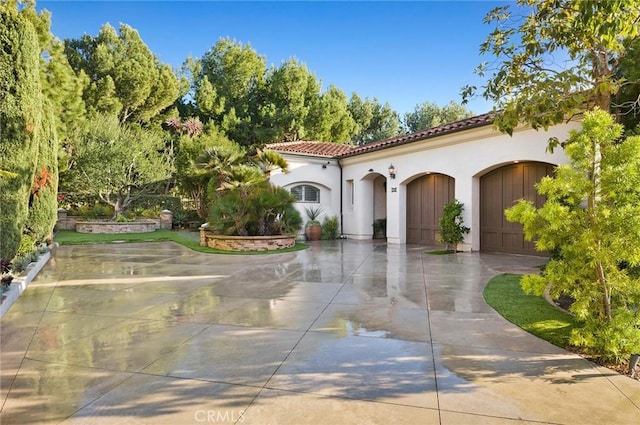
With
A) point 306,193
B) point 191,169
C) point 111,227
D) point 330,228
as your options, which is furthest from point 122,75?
point 330,228

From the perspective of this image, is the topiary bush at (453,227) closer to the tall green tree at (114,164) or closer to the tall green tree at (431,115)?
the tall green tree at (114,164)

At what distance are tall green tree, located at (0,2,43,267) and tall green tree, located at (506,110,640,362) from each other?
910 cm

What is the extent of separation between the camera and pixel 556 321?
501 centimetres

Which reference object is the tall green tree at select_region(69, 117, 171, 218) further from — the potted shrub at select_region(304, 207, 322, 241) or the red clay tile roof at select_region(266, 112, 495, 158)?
the potted shrub at select_region(304, 207, 322, 241)

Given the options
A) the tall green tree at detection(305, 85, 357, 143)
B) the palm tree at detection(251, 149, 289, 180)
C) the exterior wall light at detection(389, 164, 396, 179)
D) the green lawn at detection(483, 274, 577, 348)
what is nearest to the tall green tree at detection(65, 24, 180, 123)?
the tall green tree at detection(305, 85, 357, 143)

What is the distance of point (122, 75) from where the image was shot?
2552 centimetres

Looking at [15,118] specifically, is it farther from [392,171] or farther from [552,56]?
[392,171]

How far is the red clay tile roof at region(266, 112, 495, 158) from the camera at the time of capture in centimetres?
1240

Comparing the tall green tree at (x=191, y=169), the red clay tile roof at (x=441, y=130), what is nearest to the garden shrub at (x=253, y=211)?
the red clay tile roof at (x=441, y=130)

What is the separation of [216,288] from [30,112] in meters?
5.50

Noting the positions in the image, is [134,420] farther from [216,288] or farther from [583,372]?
[216,288]

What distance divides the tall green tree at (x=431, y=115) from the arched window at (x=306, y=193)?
22020 millimetres

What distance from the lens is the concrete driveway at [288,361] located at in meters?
2.89

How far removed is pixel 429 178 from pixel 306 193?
Answer: 19.6 feet
